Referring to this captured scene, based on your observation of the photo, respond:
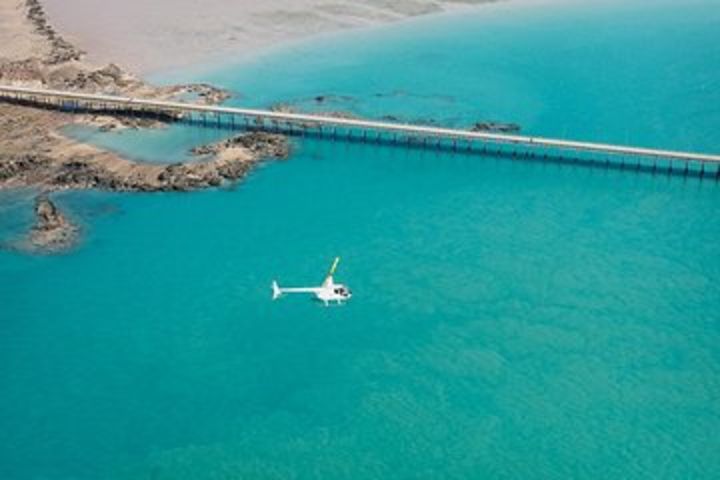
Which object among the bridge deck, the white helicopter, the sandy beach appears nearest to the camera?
the white helicopter

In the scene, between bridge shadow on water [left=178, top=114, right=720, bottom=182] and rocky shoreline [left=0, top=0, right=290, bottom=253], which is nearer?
rocky shoreline [left=0, top=0, right=290, bottom=253]

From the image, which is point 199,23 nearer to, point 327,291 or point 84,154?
point 84,154

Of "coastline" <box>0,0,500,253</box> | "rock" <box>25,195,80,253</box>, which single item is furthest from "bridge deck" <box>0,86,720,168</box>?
"rock" <box>25,195,80,253</box>

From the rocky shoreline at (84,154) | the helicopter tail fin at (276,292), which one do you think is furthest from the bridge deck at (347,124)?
the helicopter tail fin at (276,292)

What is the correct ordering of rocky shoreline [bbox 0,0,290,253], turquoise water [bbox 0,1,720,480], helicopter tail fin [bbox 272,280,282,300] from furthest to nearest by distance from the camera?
1. rocky shoreline [bbox 0,0,290,253]
2. helicopter tail fin [bbox 272,280,282,300]
3. turquoise water [bbox 0,1,720,480]

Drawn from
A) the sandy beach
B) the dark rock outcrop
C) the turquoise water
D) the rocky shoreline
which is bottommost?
the turquoise water

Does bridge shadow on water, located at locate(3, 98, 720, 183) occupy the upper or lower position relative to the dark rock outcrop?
lower

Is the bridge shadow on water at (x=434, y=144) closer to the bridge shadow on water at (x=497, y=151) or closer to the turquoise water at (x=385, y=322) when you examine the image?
the bridge shadow on water at (x=497, y=151)

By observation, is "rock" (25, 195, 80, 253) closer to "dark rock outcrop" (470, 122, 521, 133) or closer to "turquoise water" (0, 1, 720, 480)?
"turquoise water" (0, 1, 720, 480)

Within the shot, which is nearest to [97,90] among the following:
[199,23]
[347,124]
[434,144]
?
[199,23]
